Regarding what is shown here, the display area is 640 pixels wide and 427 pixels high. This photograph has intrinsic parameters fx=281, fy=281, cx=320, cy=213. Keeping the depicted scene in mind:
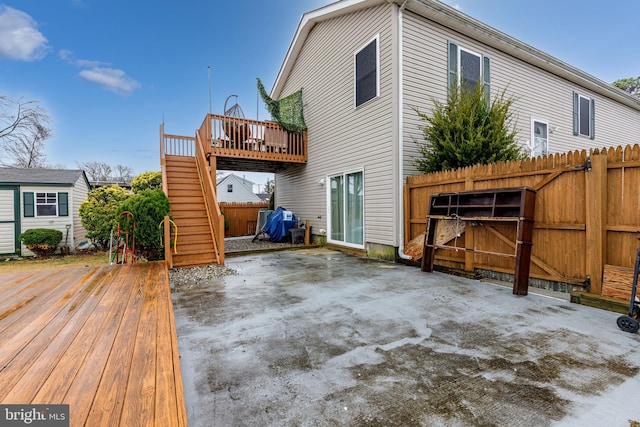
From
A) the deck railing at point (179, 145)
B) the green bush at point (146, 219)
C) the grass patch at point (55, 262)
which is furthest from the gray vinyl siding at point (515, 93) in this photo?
the grass patch at point (55, 262)

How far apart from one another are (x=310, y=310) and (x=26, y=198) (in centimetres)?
1508

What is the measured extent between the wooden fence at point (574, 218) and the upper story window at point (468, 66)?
143 inches

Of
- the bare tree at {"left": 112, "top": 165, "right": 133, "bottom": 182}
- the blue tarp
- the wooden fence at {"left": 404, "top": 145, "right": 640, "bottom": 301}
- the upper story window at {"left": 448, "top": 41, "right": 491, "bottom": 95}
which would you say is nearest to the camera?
the wooden fence at {"left": 404, "top": 145, "right": 640, "bottom": 301}

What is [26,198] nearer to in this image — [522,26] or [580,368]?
[580,368]

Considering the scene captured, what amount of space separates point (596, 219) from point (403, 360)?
3285 mm

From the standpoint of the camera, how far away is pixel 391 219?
6633mm

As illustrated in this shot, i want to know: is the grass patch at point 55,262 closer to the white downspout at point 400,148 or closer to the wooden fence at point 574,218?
the white downspout at point 400,148

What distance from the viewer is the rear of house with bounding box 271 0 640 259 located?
6613 mm

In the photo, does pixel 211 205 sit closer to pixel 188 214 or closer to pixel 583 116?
pixel 188 214

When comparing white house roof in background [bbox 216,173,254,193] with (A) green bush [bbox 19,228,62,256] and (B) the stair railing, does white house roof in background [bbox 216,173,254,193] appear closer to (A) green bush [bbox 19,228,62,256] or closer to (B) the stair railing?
(A) green bush [bbox 19,228,62,256]

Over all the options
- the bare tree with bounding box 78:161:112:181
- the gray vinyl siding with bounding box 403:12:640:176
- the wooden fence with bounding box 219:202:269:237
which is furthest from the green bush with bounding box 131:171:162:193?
the bare tree with bounding box 78:161:112:181

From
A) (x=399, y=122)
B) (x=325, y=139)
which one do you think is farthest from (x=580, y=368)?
(x=325, y=139)

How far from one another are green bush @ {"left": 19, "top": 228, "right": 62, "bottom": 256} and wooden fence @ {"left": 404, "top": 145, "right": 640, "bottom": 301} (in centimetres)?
1492

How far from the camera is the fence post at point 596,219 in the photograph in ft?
11.6
